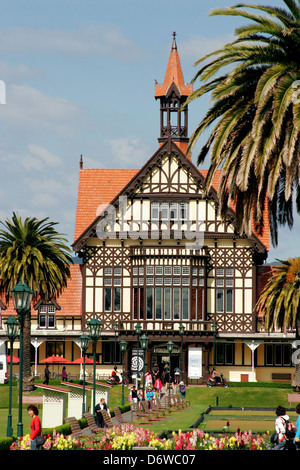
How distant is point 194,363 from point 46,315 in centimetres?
1229

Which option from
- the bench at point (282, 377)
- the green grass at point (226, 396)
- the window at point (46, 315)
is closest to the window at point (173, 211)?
the window at point (46, 315)

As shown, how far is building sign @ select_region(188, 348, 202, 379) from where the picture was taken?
6856 cm

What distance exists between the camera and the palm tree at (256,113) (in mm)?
23547

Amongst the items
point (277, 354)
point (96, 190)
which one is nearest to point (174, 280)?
point (277, 354)

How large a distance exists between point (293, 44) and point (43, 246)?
1507 inches

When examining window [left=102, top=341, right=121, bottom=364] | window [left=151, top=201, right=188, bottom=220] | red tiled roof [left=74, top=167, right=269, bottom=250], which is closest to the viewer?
window [left=151, top=201, right=188, bottom=220]

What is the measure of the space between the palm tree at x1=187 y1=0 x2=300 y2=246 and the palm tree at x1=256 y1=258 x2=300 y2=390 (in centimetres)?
3334

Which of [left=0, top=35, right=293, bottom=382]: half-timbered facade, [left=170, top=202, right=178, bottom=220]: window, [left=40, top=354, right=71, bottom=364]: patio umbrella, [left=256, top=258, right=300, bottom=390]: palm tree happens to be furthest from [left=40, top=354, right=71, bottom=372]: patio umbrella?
[left=256, top=258, right=300, bottom=390]: palm tree

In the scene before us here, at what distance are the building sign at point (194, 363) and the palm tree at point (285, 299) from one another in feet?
30.6

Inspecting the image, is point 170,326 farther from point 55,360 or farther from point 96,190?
point 96,190

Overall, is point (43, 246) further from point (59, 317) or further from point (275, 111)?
point (275, 111)

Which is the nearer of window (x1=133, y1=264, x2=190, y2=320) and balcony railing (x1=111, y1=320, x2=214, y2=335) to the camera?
balcony railing (x1=111, y1=320, x2=214, y2=335)

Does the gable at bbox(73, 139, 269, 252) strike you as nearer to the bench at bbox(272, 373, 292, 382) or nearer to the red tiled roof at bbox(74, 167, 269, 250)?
the red tiled roof at bbox(74, 167, 269, 250)
